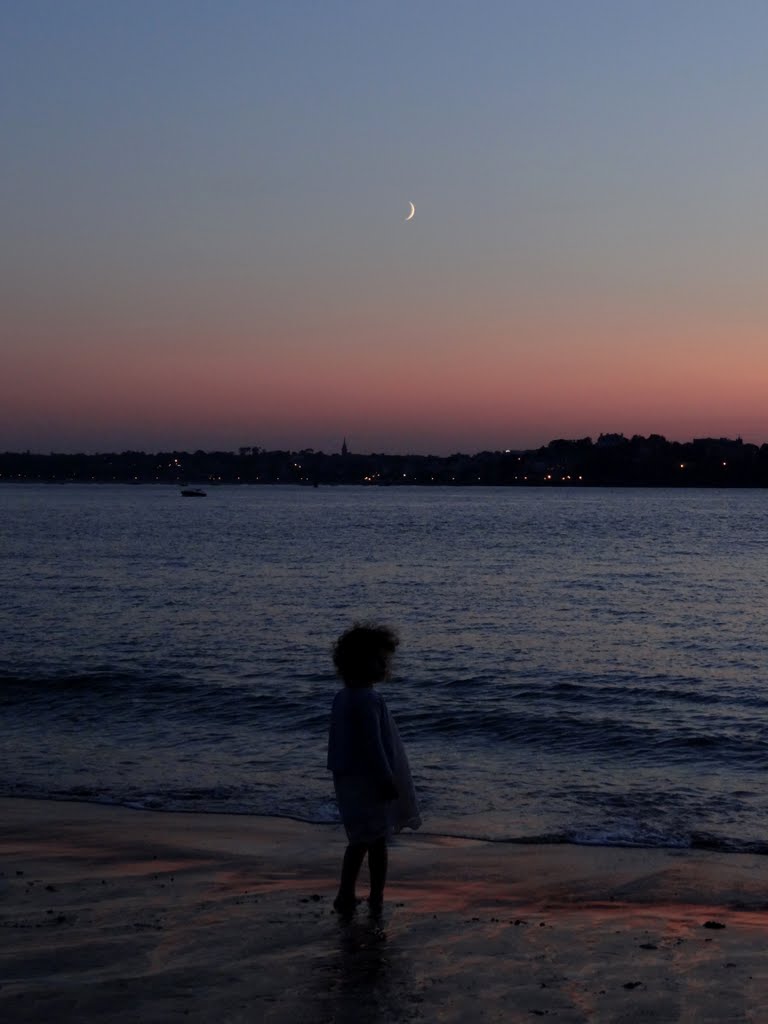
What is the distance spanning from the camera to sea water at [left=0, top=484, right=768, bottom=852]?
501 inches

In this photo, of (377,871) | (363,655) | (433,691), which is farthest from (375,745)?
(433,691)

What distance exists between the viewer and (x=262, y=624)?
104ft

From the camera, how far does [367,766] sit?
7.02 meters

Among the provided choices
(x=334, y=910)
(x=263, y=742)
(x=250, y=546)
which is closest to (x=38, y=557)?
(x=250, y=546)

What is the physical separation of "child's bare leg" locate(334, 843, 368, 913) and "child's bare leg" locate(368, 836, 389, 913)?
0.24 ft

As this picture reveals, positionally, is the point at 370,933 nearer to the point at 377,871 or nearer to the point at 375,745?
the point at 377,871

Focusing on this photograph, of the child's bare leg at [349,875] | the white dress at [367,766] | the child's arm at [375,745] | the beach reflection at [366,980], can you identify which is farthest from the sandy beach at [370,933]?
the child's arm at [375,745]

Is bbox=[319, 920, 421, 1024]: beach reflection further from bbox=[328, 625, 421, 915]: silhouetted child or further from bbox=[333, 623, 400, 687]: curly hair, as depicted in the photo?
bbox=[333, 623, 400, 687]: curly hair

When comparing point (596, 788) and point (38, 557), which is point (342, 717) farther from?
point (38, 557)

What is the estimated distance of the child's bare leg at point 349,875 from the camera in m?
7.26

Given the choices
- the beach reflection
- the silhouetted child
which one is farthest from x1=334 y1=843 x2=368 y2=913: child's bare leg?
the beach reflection

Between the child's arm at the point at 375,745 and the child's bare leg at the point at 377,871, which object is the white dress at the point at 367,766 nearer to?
the child's arm at the point at 375,745

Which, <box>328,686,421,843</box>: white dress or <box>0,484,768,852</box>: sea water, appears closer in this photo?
<box>328,686,421,843</box>: white dress

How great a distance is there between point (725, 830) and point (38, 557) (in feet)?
171
